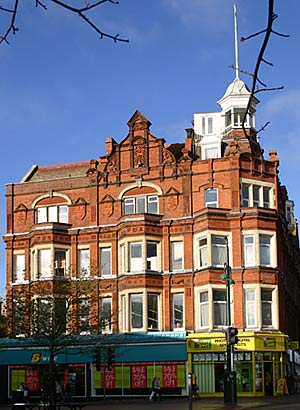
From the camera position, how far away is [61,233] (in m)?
51.5

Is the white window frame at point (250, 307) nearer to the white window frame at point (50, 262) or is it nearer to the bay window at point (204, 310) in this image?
the bay window at point (204, 310)

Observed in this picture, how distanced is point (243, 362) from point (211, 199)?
10230 millimetres

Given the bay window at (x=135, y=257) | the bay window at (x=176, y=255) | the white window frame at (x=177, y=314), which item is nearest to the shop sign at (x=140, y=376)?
the white window frame at (x=177, y=314)

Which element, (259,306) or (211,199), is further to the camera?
(211,199)

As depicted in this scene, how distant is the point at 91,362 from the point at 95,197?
10.8 meters

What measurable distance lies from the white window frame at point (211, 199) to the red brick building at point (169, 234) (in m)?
0.06

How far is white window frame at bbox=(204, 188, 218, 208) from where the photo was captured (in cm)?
4881

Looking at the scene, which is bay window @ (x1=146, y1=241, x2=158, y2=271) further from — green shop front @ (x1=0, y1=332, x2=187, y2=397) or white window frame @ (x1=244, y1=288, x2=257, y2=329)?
white window frame @ (x1=244, y1=288, x2=257, y2=329)

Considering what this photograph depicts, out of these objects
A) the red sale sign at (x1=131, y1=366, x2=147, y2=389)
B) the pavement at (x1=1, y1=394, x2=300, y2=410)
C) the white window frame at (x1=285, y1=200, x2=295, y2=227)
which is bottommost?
the pavement at (x1=1, y1=394, x2=300, y2=410)

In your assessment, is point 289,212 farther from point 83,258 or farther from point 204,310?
point 83,258

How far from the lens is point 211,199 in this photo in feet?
161


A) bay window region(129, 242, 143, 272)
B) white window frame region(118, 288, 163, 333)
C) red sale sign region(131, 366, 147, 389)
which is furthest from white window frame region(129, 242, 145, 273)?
red sale sign region(131, 366, 147, 389)

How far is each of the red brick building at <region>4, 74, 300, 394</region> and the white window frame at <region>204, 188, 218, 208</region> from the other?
6 cm

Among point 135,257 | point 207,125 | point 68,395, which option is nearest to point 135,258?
point 135,257
